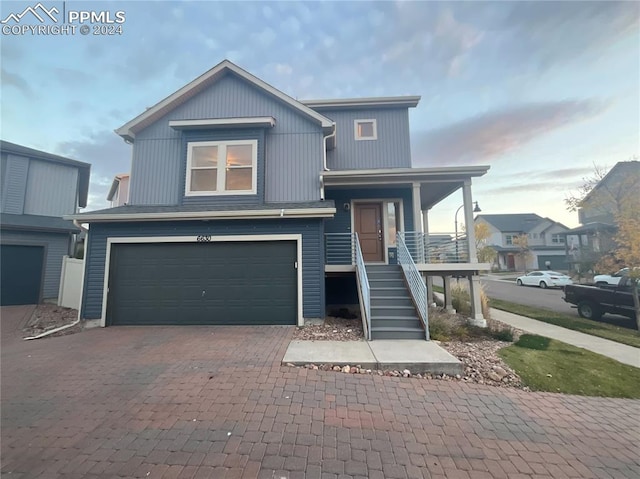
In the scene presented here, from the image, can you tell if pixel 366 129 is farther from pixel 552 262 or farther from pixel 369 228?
pixel 552 262

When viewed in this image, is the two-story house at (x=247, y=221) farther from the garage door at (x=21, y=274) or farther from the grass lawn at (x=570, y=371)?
the garage door at (x=21, y=274)

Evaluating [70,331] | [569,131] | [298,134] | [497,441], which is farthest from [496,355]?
[569,131]

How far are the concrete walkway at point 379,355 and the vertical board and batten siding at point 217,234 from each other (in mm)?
1844

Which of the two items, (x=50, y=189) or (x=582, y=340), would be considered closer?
(x=582, y=340)

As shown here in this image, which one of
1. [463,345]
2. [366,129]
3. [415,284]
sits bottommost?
[463,345]

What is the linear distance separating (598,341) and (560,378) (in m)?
4.25

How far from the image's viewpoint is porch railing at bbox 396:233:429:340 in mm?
6113

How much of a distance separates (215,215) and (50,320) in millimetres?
6954

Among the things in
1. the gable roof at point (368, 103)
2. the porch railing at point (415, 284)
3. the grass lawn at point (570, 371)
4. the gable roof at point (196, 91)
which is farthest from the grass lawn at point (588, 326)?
the gable roof at point (196, 91)

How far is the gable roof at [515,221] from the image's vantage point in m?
42.7

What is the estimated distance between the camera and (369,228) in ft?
32.5

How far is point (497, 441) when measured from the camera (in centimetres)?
279

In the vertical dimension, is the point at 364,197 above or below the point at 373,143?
below

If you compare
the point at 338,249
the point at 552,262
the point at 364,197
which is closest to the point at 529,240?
the point at 552,262
